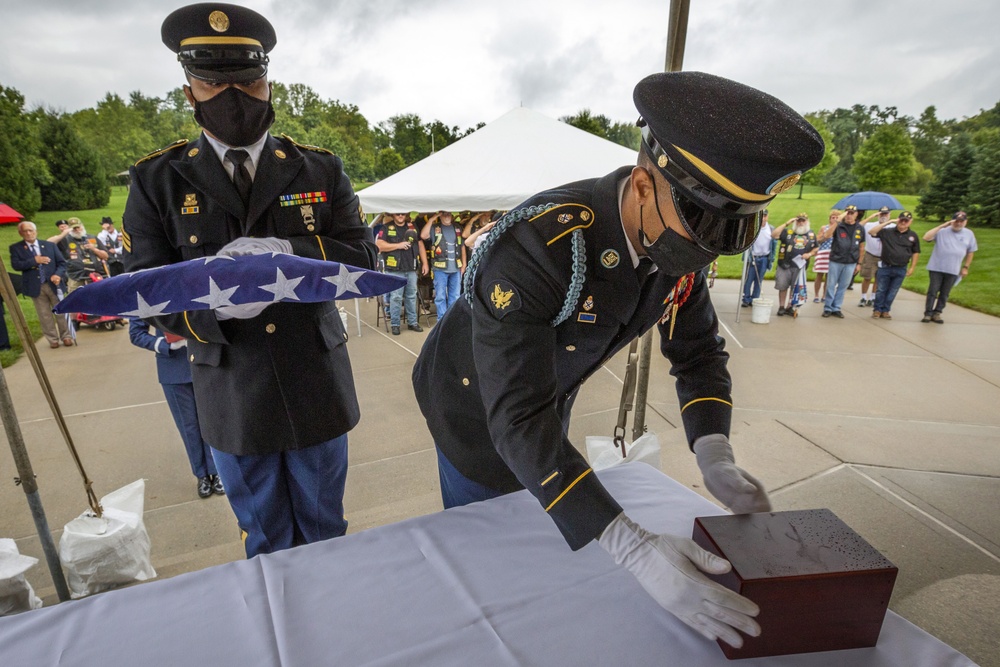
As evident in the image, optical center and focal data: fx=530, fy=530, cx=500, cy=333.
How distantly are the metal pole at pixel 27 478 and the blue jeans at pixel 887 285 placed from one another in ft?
31.5

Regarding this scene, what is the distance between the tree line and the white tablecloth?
1318 millimetres

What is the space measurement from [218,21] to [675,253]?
1348mm

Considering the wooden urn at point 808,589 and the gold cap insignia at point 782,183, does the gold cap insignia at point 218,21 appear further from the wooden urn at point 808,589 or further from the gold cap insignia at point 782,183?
the wooden urn at point 808,589

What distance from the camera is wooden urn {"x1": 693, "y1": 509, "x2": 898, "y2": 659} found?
88 cm

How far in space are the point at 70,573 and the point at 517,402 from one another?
2.24m

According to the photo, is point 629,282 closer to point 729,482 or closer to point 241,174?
point 729,482

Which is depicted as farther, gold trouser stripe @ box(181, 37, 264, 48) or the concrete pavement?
the concrete pavement

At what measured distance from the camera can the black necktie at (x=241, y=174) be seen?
1.57 metres

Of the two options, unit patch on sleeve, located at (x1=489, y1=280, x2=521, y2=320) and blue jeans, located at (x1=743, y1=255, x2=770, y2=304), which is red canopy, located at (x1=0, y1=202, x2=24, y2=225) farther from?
blue jeans, located at (x1=743, y1=255, x2=770, y2=304)

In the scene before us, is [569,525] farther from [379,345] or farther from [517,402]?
[379,345]

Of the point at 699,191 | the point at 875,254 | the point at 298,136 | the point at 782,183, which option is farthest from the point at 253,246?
the point at 298,136

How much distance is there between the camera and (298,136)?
23.3 m

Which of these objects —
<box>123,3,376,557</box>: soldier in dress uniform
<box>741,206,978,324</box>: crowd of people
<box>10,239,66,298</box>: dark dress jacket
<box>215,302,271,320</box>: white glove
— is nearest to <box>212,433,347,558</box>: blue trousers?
<box>123,3,376,557</box>: soldier in dress uniform

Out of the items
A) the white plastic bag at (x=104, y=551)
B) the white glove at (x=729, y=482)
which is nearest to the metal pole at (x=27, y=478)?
the white plastic bag at (x=104, y=551)
